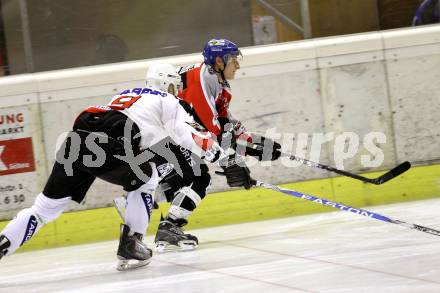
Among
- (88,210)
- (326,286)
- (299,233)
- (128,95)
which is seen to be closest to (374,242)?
(299,233)

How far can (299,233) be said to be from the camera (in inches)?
193

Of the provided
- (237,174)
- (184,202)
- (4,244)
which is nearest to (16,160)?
(184,202)

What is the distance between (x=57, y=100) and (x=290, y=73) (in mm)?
1626

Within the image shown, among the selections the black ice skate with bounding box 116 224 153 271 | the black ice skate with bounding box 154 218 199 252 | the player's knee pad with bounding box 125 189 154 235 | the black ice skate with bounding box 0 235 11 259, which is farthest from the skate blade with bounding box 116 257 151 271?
the black ice skate with bounding box 0 235 11 259

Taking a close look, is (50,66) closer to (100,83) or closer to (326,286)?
(100,83)

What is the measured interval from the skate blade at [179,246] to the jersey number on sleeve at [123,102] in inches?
40.1

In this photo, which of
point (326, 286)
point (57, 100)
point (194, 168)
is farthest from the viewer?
point (57, 100)

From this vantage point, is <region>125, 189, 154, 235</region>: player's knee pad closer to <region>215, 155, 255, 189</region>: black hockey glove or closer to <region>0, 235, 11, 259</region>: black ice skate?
<region>215, 155, 255, 189</region>: black hockey glove

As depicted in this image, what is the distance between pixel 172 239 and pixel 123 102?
1006mm

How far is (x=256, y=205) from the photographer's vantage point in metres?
5.60

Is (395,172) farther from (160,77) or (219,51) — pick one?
(160,77)

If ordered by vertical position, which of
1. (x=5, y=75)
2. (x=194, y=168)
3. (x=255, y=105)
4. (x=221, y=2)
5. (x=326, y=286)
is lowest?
(x=326, y=286)

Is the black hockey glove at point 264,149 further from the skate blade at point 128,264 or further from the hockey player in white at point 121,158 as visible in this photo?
the skate blade at point 128,264

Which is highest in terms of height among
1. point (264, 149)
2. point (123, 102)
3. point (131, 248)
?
point (123, 102)
